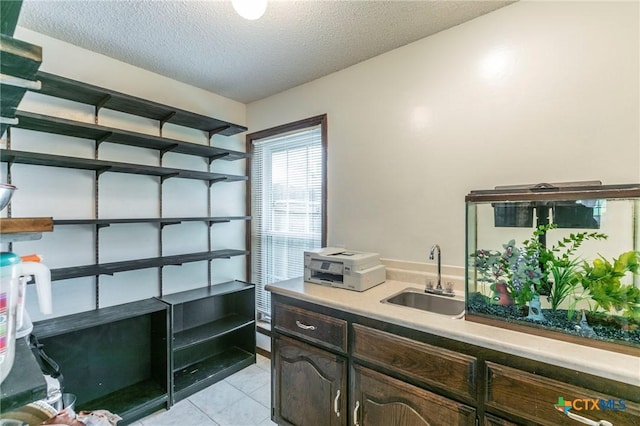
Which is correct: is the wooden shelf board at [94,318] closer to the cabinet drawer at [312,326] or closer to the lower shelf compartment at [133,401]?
the lower shelf compartment at [133,401]

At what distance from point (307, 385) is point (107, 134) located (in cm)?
211

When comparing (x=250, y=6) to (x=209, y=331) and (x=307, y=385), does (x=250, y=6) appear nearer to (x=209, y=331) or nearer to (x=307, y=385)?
(x=307, y=385)

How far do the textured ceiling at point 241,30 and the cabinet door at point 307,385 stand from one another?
1955 mm

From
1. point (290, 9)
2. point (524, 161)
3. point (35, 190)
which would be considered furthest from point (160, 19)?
point (524, 161)

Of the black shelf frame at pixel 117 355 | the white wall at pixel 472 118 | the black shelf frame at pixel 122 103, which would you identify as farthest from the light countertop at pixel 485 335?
the black shelf frame at pixel 122 103

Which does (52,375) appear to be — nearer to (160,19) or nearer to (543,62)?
(160,19)

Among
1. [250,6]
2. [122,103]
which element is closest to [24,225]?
[250,6]

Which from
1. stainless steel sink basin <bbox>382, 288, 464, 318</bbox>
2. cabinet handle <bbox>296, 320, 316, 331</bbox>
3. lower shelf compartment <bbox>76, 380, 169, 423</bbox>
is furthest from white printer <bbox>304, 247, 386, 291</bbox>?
lower shelf compartment <bbox>76, 380, 169, 423</bbox>

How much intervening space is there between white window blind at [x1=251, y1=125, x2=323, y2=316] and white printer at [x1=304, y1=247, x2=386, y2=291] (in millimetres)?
584

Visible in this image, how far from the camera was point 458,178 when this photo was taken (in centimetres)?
193

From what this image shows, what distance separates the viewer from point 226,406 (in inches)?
89.2

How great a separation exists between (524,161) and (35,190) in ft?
9.90

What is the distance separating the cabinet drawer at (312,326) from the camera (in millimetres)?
1631

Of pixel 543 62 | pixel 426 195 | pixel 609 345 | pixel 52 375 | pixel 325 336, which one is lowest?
pixel 52 375
